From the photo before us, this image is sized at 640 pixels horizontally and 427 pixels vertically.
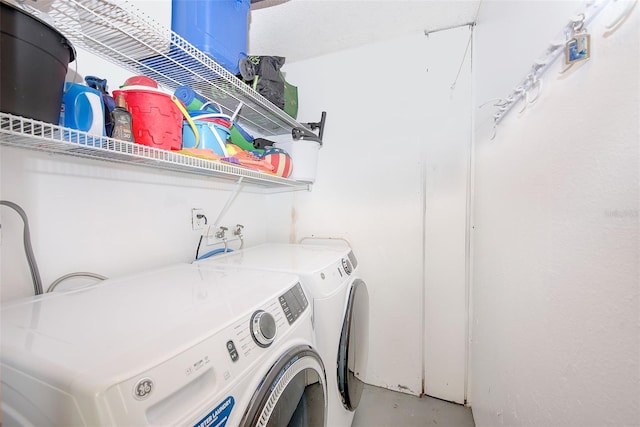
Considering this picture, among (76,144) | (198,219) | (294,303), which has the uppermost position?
(76,144)

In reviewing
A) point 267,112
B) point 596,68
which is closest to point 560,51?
point 596,68

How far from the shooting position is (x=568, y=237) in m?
0.60

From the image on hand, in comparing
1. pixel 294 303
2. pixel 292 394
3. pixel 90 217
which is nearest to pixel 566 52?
pixel 294 303

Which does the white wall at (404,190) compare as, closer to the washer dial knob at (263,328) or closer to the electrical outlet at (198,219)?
the electrical outlet at (198,219)

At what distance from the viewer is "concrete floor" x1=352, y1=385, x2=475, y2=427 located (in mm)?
1554

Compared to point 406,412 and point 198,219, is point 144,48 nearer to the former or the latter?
point 198,219

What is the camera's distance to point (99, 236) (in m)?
→ 0.98

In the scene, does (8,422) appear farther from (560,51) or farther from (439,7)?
(439,7)

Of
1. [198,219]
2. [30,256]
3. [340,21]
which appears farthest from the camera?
[340,21]

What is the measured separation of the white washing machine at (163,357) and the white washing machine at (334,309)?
0.43 feet

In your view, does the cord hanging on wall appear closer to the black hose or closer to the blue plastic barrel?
the blue plastic barrel

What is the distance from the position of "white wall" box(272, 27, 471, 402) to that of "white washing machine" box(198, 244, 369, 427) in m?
0.45

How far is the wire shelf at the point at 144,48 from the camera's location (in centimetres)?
74

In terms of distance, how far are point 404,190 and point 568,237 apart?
1188 mm
